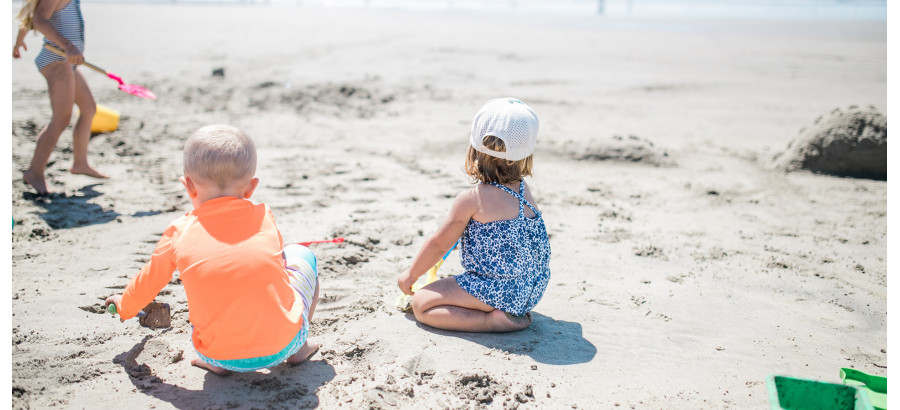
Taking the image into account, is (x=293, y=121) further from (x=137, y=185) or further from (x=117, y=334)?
(x=117, y=334)

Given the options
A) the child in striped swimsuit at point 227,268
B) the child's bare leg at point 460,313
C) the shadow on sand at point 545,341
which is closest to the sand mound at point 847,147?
the shadow on sand at point 545,341

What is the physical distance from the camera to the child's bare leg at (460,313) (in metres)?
2.65

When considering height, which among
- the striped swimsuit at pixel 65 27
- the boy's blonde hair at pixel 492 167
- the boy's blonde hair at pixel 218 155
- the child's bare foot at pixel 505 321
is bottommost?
the child's bare foot at pixel 505 321

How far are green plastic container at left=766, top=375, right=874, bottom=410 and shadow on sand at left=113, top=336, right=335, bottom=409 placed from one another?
1475 mm

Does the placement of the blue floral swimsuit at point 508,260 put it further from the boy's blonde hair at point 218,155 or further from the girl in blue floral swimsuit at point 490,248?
the boy's blonde hair at point 218,155

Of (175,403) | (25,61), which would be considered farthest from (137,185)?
(25,61)

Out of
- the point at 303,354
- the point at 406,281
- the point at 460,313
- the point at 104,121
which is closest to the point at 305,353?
the point at 303,354

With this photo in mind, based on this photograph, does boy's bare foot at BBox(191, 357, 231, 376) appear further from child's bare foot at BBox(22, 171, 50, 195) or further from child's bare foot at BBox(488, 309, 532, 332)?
child's bare foot at BBox(22, 171, 50, 195)

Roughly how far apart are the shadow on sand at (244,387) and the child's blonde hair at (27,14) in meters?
2.67

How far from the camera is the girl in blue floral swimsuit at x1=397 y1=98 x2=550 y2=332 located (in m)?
2.58

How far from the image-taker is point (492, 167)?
8.54 ft

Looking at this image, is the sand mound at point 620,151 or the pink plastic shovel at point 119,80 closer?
the pink plastic shovel at point 119,80

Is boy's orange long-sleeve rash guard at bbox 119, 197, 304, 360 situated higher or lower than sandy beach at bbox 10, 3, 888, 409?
higher

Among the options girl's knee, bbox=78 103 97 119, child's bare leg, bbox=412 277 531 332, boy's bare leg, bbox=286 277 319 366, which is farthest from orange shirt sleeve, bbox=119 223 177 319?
girl's knee, bbox=78 103 97 119
